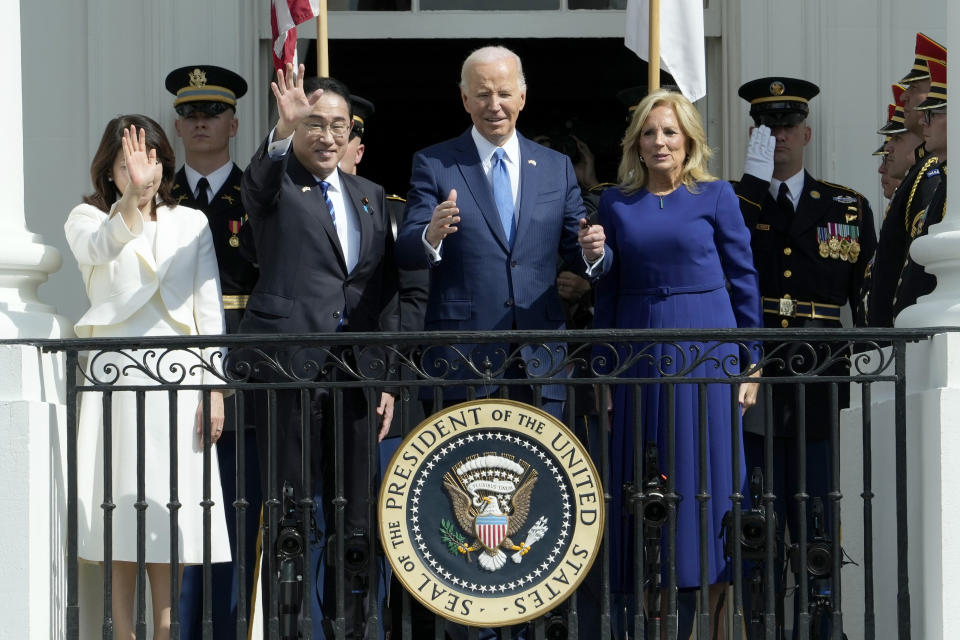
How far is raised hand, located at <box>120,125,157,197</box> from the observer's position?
17.2ft

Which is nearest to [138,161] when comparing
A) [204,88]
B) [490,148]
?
[490,148]

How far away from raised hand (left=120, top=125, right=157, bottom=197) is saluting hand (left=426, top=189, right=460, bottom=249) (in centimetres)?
92

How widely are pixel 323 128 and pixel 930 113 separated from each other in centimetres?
217

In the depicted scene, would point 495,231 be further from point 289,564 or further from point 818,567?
point 818,567

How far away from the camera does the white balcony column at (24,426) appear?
4.91m

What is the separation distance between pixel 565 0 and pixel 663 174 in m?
2.22

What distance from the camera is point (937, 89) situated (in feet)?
19.6

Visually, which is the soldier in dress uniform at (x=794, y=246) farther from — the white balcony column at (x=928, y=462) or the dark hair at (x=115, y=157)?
the dark hair at (x=115, y=157)

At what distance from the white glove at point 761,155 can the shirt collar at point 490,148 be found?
1.35 m

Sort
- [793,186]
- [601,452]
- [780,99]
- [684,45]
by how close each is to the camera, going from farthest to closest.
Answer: [780,99]
[793,186]
[684,45]
[601,452]

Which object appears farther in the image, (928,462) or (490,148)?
(490,148)

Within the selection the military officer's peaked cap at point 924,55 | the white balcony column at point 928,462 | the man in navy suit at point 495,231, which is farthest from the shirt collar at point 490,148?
the military officer's peaked cap at point 924,55

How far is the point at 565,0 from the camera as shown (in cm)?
752

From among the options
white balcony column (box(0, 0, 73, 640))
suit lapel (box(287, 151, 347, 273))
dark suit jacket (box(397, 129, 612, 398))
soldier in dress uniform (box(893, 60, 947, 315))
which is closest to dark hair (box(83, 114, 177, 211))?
white balcony column (box(0, 0, 73, 640))
